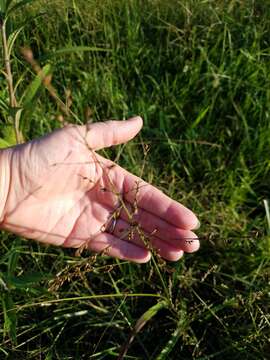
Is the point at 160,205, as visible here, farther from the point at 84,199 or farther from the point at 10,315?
the point at 10,315

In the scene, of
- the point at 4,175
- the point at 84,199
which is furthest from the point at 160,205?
the point at 4,175

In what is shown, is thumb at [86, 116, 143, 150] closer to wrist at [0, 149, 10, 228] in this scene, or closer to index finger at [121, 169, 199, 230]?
index finger at [121, 169, 199, 230]

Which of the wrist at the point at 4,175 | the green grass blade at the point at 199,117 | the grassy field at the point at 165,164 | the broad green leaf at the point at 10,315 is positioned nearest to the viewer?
the broad green leaf at the point at 10,315

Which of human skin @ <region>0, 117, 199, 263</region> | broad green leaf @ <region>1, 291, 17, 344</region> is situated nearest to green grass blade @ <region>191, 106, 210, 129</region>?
human skin @ <region>0, 117, 199, 263</region>

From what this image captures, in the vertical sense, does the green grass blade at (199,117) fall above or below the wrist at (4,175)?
below

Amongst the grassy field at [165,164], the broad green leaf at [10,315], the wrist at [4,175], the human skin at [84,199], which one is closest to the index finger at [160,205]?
the human skin at [84,199]

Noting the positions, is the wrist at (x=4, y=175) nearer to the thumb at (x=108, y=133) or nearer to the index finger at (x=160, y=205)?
the thumb at (x=108, y=133)

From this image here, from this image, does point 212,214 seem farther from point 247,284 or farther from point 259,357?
point 259,357

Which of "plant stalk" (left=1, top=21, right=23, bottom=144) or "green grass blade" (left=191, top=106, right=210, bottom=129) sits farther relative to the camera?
"green grass blade" (left=191, top=106, right=210, bottom=129)

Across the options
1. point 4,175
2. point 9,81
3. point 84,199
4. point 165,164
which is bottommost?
point 165,164
